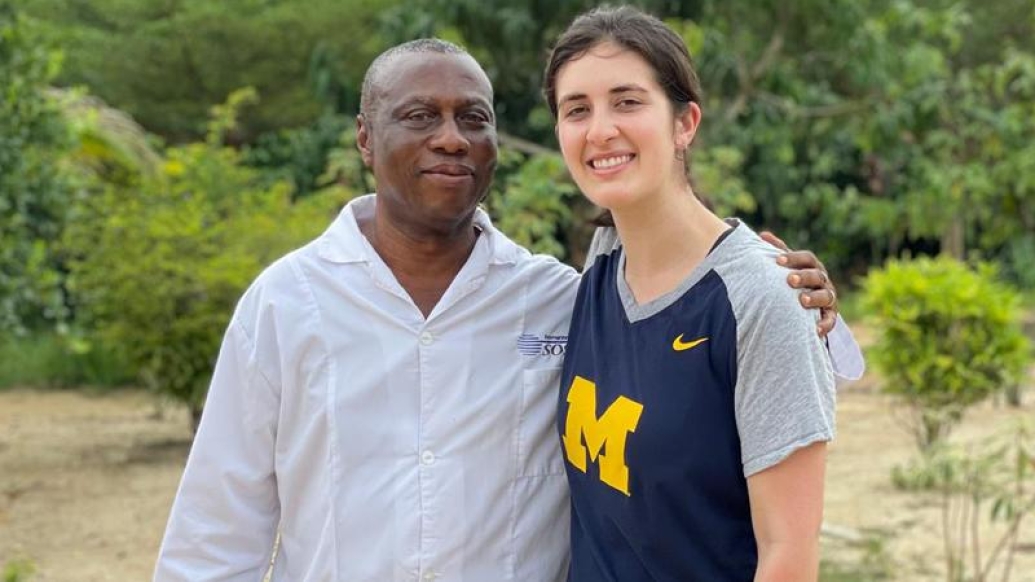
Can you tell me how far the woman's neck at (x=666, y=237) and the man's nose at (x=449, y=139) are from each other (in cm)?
26

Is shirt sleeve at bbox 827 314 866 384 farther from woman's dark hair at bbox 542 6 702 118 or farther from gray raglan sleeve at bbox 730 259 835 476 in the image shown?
woman's dark hair at bbox 542 6 702 118

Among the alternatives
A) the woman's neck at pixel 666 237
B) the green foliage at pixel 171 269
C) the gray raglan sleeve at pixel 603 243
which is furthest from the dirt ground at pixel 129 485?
the woman's neck at pixel 666 237

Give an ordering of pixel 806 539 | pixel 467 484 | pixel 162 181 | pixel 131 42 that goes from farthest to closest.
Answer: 1. pixel 131 42
2. pixel 162 181
3. pixel 467 484
4. pixel 806 539

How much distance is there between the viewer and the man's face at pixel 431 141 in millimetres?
2221

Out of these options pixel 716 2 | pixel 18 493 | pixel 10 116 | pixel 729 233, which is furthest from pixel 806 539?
pixel 716 2

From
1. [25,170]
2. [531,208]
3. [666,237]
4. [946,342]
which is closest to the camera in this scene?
[666,237]

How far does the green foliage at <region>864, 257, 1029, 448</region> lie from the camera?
27.2 feet

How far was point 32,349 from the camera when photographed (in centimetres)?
1236

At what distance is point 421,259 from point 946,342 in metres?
6.61

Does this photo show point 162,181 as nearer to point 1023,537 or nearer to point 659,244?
point 1023,537

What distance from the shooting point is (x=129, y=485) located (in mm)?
8203

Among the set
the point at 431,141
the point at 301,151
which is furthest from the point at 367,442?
the point at 301,151

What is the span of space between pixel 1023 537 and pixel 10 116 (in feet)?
17.1

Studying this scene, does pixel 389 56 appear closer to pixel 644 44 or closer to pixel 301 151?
pixel 644 44
